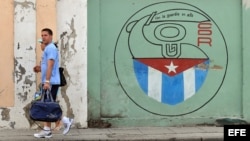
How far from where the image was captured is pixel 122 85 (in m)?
9.90

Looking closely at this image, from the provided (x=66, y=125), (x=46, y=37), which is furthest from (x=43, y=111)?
(x=46, y=37)

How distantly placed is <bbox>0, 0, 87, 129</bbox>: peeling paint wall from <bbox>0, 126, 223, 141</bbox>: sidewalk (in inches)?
15.3

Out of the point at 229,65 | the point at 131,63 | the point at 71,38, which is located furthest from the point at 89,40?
the point at 229,65

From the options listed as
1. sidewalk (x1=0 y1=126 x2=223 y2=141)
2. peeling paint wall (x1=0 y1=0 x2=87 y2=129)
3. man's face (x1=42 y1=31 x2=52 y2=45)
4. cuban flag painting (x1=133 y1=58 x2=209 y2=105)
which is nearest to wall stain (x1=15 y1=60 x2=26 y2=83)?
peeling paint wall (x1=0 y1=0 x2=87 y2=129)

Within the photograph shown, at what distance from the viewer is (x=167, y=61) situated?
1000 cm

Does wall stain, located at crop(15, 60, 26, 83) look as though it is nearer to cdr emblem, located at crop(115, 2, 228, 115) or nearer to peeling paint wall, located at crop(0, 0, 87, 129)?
peeling paint wall, located at crop(0, 0, 87, 129)

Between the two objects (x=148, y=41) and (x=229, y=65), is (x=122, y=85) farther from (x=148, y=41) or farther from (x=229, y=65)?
(x=229, y=65)

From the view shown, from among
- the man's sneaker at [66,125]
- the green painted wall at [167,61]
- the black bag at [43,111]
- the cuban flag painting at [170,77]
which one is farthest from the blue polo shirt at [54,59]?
the cuban flag painting at [170,77]

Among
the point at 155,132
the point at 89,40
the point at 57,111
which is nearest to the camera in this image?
the point at 57,111

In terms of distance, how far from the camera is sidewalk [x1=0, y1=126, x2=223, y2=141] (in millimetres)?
8367

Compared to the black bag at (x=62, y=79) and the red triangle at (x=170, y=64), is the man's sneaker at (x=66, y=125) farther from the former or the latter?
the red triangle at (x=170, y=64)

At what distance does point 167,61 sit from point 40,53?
2747mm

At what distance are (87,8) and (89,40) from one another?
2.23 feet

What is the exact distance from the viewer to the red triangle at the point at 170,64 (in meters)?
9.98
